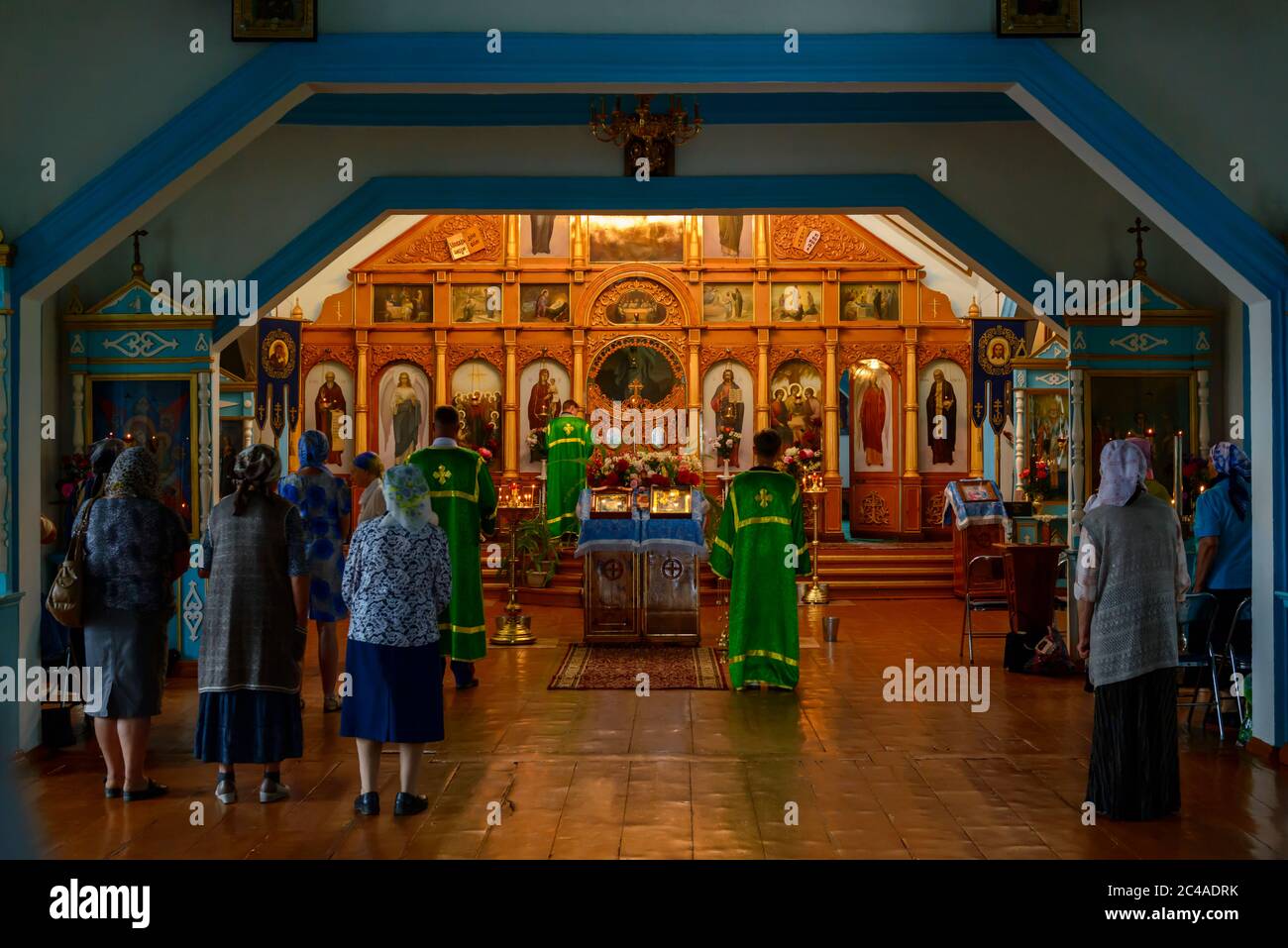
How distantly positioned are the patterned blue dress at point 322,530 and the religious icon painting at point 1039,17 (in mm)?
4270

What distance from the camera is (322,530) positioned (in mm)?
7379

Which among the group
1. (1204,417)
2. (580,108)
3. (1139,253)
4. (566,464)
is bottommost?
(566,464)

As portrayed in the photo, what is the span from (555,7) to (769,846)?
424cm

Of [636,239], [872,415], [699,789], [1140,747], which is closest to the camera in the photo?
[1140,747]

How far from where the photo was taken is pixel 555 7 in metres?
6.62

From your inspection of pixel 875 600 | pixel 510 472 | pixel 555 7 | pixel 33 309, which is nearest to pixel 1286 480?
pixel 555 7

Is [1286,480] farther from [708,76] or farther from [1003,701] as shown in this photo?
[708,76]

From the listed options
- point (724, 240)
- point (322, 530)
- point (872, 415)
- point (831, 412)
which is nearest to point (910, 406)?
point (872, 415)

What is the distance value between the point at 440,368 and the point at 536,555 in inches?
190

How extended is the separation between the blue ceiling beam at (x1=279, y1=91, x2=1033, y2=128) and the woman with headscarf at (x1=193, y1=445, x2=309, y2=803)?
4.76 meters

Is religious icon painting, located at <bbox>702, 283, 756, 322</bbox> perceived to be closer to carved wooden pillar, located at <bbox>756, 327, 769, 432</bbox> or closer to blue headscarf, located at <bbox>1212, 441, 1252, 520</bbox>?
carved wooden pillar, located at <bbox>756, 327, 769, 432</bbox>

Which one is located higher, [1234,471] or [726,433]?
[726,433]

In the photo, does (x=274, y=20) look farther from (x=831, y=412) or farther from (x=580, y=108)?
(x=831, y=412)

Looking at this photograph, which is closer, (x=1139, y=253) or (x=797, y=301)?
(x=1139, y=253)
